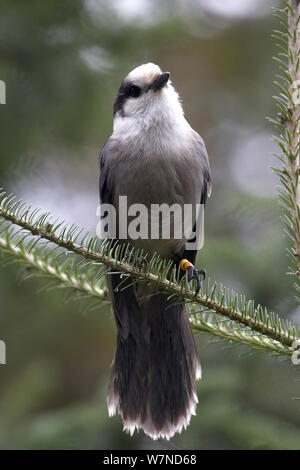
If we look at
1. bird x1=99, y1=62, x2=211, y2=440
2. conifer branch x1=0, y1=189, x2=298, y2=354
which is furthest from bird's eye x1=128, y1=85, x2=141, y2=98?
conifer branch x1=0, y1=189, x2=298, y2=354

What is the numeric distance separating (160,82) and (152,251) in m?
0.89

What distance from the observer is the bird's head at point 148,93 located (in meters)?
3.00

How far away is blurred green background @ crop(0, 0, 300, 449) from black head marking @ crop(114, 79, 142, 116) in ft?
2.02

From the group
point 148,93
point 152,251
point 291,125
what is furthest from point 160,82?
point 291,125

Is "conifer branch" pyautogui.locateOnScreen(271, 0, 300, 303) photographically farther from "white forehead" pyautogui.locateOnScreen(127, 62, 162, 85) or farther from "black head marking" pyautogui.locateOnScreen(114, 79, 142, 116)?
"black head marking" pyautogui.locateOnScreen(114, 79, 142, 116)

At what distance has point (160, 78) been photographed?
116 inches

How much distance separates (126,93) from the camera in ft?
10.3

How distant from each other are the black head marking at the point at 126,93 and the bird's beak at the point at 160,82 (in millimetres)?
102

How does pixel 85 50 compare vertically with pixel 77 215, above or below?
above

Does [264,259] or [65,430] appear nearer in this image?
[65,430]

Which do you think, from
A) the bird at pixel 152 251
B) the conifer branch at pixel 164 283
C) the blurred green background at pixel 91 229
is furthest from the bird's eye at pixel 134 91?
the conifer branch at pixel 164 283

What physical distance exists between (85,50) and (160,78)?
3.21ft
